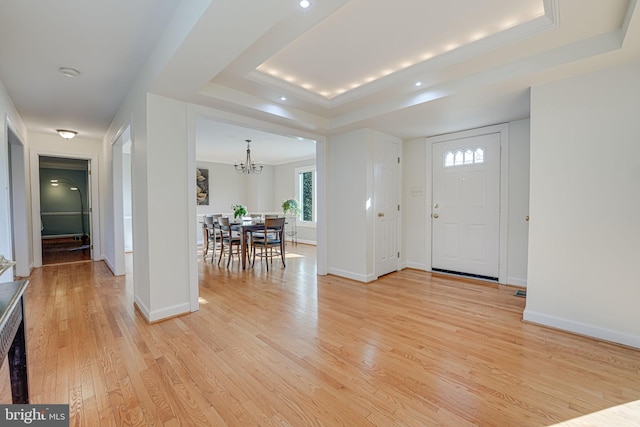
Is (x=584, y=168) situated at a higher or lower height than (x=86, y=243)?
higher

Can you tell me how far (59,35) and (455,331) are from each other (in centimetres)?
403

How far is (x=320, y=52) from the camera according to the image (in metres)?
2.50

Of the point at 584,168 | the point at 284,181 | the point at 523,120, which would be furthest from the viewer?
the point at 284,181

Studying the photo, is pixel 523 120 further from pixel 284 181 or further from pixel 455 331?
pixel 284 181

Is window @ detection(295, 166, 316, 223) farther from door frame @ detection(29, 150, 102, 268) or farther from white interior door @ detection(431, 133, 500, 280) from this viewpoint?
door frame @ detection(29, 150, 102, 268)

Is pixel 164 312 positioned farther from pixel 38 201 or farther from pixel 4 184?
pixel 38 201

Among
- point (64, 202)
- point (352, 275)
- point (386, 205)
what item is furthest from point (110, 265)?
point (64, 202)

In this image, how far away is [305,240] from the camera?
8195 mm

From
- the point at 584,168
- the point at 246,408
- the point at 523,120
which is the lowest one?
the point at 246,408

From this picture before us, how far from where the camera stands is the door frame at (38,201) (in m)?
4.93

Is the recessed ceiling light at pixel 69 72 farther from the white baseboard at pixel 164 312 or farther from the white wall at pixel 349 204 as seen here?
the white wall at pixel 349 204

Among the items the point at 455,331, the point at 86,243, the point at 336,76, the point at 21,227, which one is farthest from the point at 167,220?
the point at 86,243

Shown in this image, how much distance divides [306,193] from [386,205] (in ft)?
13.3

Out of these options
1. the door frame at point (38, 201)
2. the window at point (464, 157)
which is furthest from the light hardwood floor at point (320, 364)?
the door frame at point (38, 201)
